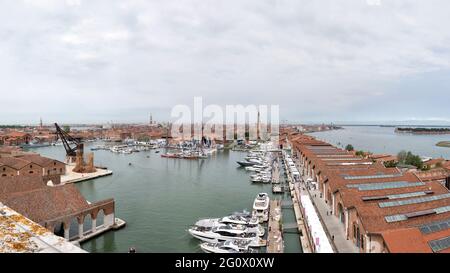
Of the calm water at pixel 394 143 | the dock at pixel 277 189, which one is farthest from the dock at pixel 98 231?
the calm water at pixel 394 143

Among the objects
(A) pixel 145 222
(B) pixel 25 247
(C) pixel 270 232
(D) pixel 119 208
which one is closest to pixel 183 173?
(D) pixel 119 208

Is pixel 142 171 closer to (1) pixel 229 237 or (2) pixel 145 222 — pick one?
(2) pixel 145 222

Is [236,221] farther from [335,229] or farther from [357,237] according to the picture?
→ [357,237]

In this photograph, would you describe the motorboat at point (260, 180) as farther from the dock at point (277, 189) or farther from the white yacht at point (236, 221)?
the white yacht at point (236, 221)

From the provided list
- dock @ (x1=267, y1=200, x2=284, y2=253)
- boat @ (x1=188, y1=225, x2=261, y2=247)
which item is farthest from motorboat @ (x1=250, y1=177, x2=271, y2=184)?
boat @ (x1=188, y1=225, x2=261, y2=247)

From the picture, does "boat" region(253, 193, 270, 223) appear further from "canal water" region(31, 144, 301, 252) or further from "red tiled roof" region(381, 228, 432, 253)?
"red tiled roof" region(381, 228, 432, 253)

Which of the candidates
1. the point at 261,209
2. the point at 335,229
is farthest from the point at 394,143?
the point at 335,229
